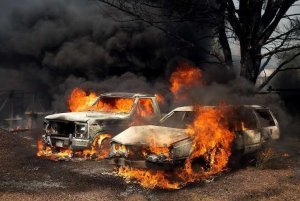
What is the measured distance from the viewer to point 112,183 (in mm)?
6762

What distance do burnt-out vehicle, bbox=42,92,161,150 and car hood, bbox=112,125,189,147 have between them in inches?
64.0

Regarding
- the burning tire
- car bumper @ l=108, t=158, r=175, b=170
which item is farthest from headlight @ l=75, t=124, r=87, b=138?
car bumper @ l=108, t=158, r=175, b=170

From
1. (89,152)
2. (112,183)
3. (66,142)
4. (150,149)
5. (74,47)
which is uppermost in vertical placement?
(74,47)

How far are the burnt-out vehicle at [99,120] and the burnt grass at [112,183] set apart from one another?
566 millimetres

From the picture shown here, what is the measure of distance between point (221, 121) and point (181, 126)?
0.93 m

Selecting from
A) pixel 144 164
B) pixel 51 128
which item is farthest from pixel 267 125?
pixel 51 128

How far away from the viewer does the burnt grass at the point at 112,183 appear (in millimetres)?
5945

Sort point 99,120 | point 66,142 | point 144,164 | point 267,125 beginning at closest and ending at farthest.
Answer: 1. point 144,164
2. point 66,142
3. point 99,120
4. point 267,125

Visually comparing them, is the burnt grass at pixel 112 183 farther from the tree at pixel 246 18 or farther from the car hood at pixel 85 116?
the tree at pixel 246 18

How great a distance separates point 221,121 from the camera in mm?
7473

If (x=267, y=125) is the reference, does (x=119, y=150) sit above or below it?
below

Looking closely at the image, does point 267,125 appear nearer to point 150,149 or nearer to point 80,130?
point 150,149

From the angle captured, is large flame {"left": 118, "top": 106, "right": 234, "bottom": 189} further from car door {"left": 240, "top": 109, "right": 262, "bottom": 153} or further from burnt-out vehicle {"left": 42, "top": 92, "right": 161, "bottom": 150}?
burnt-out vehicle {"left": 42, "top": 92, "right": 161, "bottom": 150}

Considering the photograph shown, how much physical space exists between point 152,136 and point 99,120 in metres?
2.49
